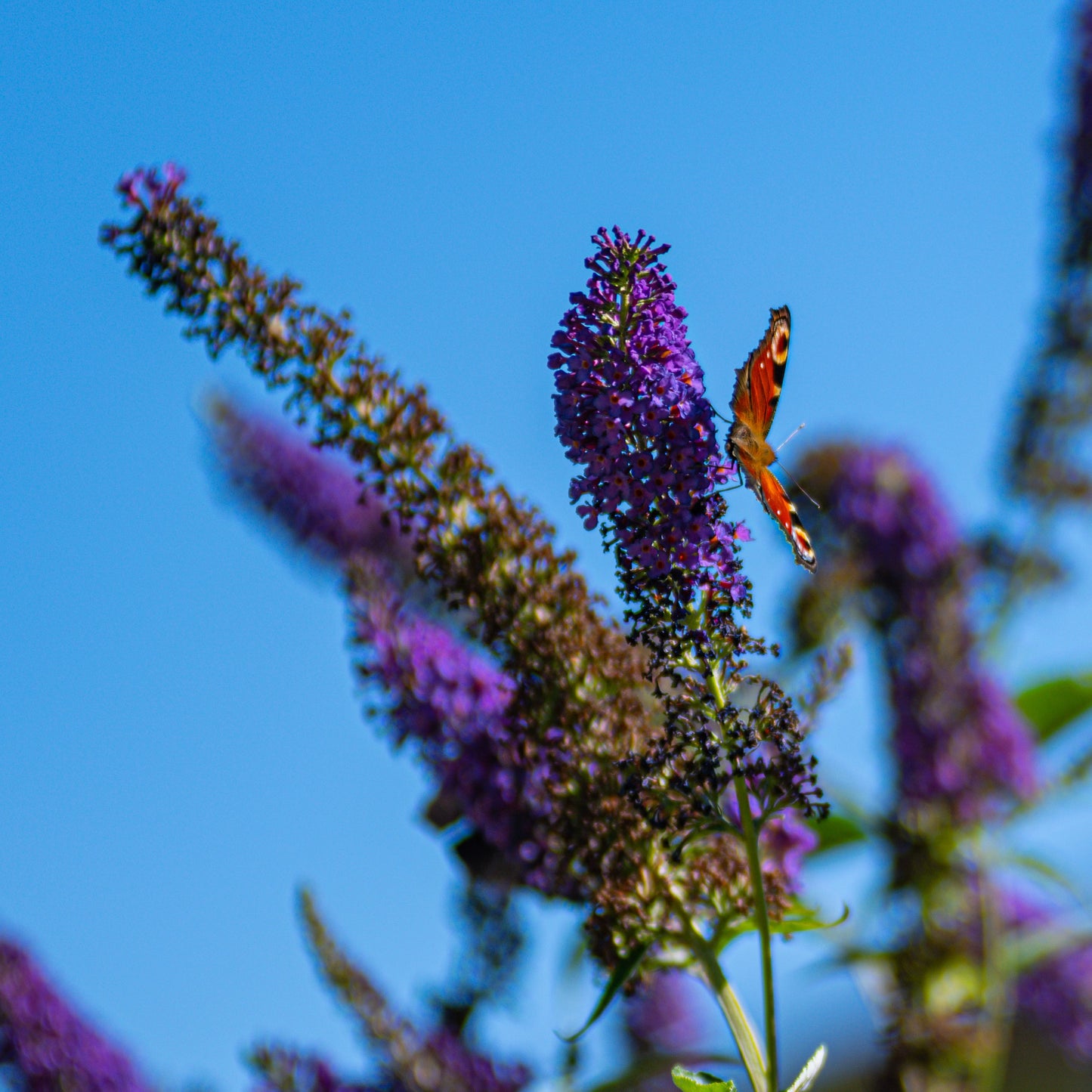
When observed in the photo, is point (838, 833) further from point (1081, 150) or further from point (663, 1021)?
point (1081, 150)

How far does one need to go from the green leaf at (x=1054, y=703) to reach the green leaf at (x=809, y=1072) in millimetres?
2474

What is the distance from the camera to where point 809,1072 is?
1612mm

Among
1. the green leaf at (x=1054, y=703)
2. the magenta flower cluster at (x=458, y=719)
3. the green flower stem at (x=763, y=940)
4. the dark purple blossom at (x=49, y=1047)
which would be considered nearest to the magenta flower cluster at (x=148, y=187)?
the magenta flower cluster at (x=458, y=719)

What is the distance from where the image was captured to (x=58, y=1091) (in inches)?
128

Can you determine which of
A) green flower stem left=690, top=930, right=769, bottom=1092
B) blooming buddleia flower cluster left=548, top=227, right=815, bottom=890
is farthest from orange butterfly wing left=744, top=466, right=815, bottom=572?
green flower stem left=690, top=930, right=769, bottom=1092

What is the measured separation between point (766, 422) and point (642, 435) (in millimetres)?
574

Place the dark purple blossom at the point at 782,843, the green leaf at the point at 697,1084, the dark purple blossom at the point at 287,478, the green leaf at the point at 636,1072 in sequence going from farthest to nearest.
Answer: the dark purple blossom at the point at 287,478 → the green leaf at the point at 636,1072 → the dark purple blossom at the point at 782,843 → the green leaf at the point at 697,1084

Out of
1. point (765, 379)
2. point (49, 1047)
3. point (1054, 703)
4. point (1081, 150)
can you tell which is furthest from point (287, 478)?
point (1081, 150)

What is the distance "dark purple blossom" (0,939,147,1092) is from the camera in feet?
10.6

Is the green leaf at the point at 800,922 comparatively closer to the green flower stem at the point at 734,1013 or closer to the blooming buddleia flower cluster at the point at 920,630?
the green flower stem at the point at 734,1013

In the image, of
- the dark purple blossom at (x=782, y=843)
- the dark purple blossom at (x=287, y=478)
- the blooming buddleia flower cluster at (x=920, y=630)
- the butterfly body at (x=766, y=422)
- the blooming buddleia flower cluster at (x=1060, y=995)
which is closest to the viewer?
the dark purple blossom at (x=782, y=843)

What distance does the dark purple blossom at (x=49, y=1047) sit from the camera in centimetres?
323

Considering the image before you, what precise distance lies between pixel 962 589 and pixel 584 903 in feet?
7.74

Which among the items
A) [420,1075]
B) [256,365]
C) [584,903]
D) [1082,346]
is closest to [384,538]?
[256,365]
